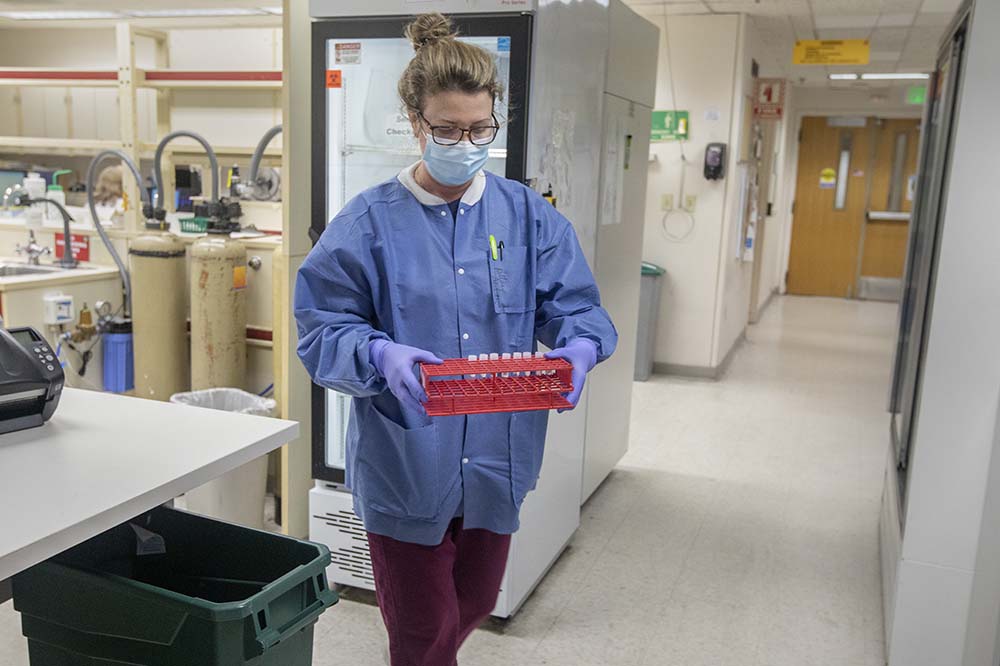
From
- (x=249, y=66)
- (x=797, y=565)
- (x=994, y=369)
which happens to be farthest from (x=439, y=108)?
(x=249, y=66)

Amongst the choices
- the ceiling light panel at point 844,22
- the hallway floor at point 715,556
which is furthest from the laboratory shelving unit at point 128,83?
the ceiling light panel at point 844,22

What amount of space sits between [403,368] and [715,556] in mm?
2283

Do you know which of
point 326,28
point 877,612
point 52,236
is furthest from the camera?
point 52,236

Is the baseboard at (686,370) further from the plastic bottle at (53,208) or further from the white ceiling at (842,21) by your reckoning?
the plastic bottle at (53,208)

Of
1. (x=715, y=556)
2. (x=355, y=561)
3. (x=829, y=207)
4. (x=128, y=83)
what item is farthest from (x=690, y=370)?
(x=829, y=207)

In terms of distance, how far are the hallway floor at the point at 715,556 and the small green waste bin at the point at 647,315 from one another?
0.87ft

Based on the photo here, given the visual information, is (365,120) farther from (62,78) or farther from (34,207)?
(62,78)

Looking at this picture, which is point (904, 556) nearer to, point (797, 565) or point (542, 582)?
point (797, 565)

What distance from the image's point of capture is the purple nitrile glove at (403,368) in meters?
1.51

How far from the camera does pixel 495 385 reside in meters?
1.55

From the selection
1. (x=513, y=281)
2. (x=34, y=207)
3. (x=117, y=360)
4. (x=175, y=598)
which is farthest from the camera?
(x=34, y=207)

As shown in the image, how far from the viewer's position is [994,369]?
2301 millimetres

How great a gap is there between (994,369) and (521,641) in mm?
1570

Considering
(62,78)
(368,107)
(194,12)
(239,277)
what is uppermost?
(194,12)
